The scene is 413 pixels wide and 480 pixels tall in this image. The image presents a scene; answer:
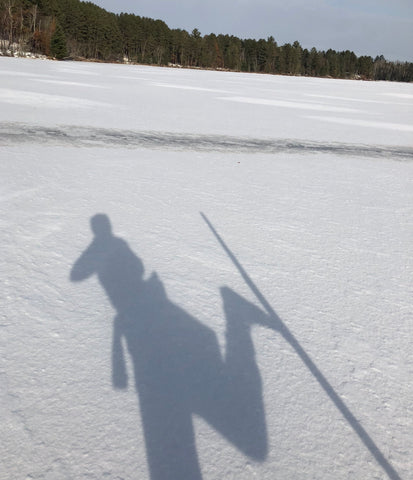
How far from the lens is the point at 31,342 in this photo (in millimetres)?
2490

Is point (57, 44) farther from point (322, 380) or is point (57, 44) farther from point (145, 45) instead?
point (322, 380)

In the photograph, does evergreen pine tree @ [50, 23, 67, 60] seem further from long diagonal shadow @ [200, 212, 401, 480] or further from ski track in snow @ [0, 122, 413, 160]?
long diagonal shadow @ [200, 212, 401, 480]

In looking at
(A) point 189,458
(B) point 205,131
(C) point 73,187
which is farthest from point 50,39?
(A) point 189,458

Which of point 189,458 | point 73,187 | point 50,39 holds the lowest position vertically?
point 189,458

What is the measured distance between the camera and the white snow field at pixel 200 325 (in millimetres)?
1901

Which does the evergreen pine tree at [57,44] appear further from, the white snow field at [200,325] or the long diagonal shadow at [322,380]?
the long diagonal shadow at [322,380]

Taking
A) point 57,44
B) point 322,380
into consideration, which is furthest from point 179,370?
point 57,44

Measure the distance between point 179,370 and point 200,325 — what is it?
47 centimetres

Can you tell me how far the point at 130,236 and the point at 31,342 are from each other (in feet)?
5.79

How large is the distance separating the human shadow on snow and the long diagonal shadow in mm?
128

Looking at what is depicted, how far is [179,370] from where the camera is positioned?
2373mm

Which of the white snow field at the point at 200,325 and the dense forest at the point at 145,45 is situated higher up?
the dense forest at the point at 145,45

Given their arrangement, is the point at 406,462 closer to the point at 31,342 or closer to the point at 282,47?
the point at 31,342

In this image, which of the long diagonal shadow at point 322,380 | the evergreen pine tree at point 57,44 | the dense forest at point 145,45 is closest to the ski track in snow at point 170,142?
the long diagonal shadow at point 322,380
